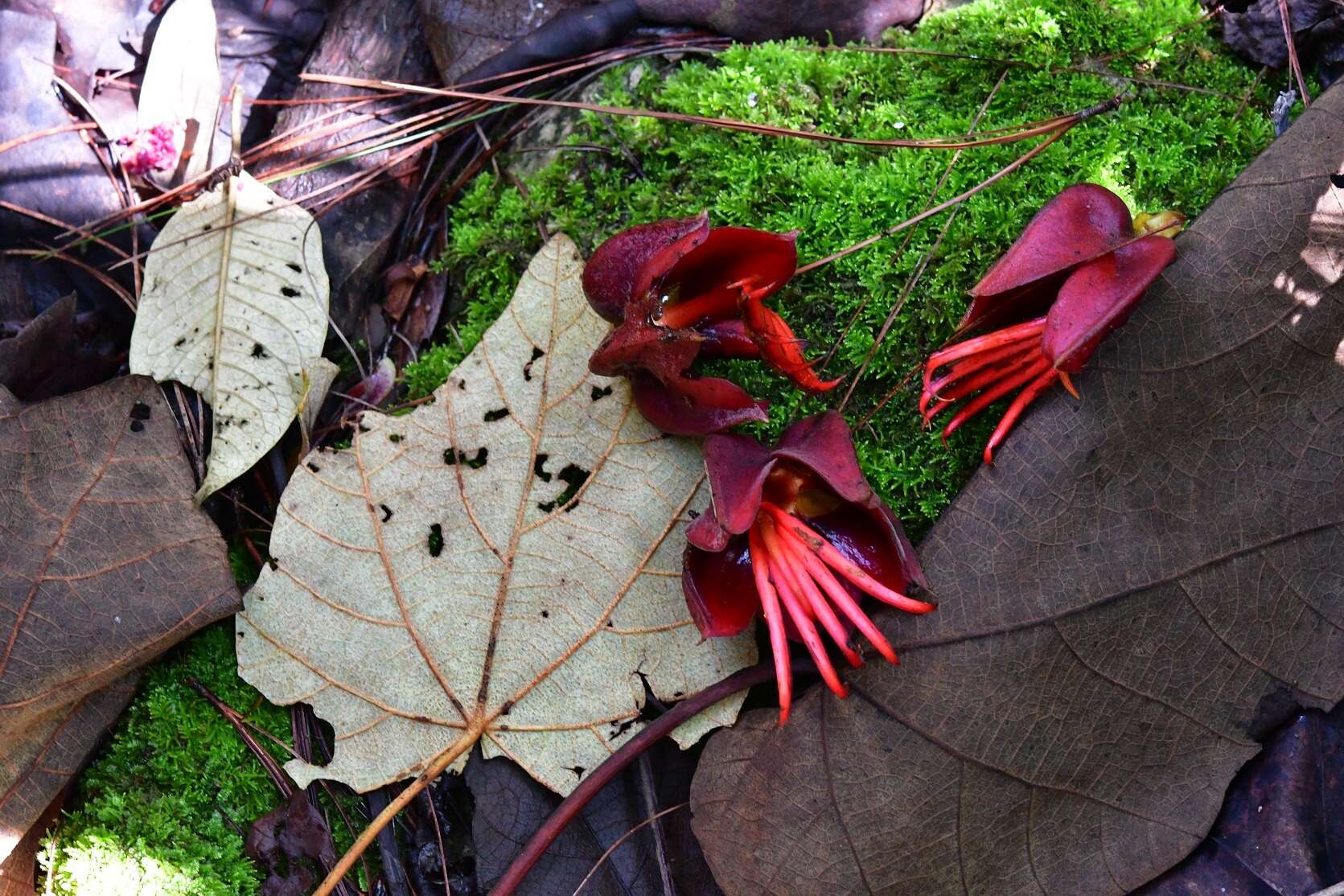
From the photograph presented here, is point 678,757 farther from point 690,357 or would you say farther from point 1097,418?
point 1097,418

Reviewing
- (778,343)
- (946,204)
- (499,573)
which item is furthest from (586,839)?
(946,204)

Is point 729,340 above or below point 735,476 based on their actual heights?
above

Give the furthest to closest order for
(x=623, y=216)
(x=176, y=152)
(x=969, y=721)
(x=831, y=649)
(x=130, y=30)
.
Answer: (x=130, y=30) < (x=176, y=152) < (x=623, y=216) < (x=831, y=649) < (x=969, y=721)

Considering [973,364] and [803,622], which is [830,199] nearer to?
[973,364]

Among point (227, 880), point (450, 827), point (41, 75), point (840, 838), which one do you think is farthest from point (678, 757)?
point (41, 75)

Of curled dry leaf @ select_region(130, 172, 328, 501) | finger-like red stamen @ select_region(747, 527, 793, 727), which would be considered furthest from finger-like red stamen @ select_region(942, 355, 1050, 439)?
curled dry leaf @ select_region(130, 172, 328, 501)

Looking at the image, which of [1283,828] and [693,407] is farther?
[693,407]
